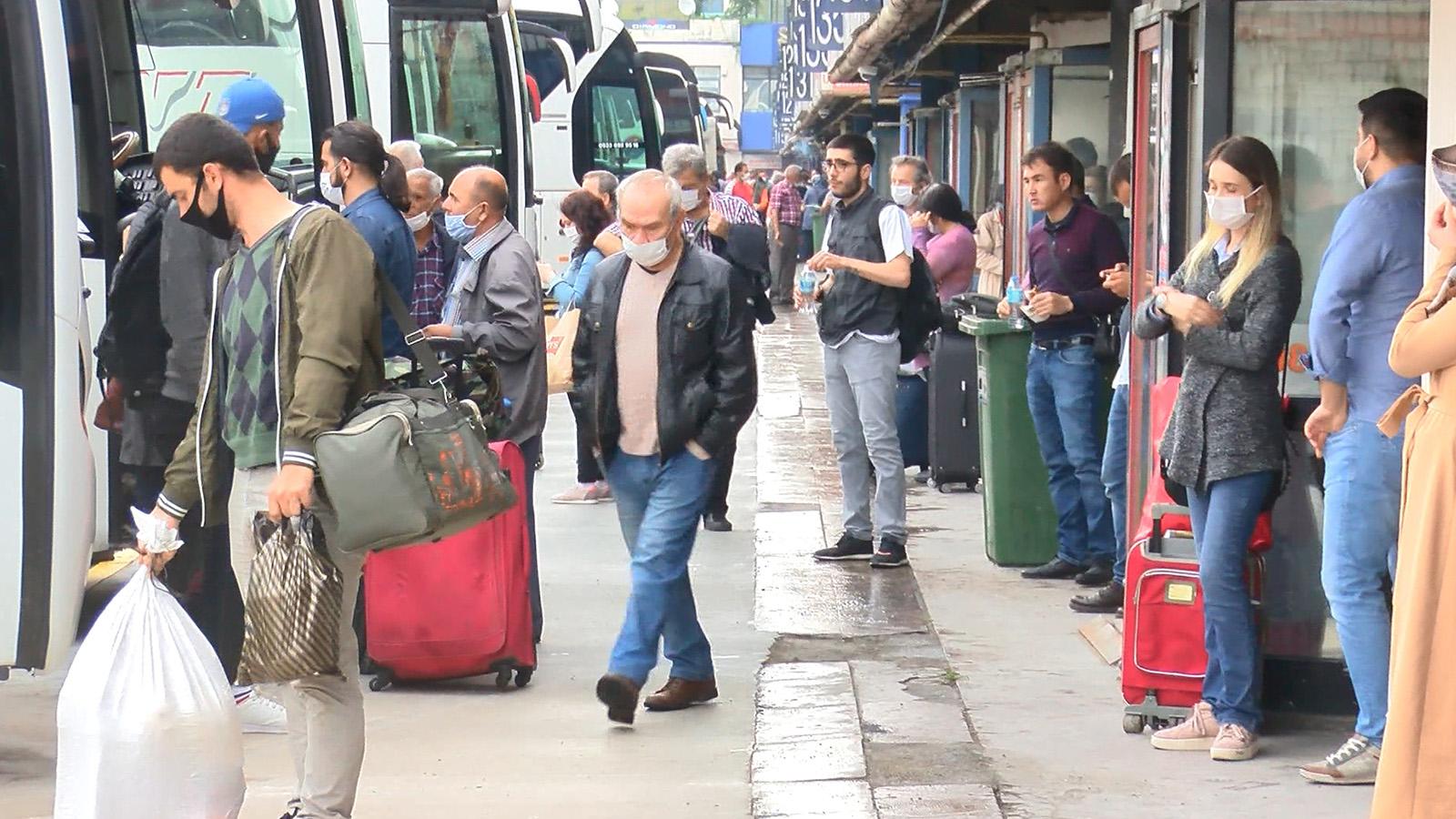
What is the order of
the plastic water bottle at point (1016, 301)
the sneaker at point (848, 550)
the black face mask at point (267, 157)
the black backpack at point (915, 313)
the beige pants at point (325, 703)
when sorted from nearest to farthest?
the beige pants at point (325, 703), the black face mask at point (267, 157), the plastic water bottle at point (1016, 301), the black backpack at point (915, 313), the sneaker at point (848, 550)

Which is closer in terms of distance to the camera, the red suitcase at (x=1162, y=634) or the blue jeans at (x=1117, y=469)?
the red suitcase at (x=1162, y=634)

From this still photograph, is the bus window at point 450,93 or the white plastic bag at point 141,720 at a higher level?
the bus window at point 450,93

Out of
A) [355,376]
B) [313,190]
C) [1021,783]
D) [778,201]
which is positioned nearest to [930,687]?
[1021,783]

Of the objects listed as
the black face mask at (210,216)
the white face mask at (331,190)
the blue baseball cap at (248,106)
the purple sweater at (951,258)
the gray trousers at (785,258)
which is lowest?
the gray trousers at (785,258)

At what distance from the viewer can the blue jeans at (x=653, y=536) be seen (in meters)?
6.22

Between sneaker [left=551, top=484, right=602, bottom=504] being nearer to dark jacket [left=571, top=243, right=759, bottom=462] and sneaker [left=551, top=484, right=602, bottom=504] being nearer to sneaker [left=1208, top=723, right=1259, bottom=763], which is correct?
dark jacket [left=571, top=243, right=759, bottom=462]

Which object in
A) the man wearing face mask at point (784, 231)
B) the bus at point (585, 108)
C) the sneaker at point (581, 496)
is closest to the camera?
the sneaker at point (581, 496)

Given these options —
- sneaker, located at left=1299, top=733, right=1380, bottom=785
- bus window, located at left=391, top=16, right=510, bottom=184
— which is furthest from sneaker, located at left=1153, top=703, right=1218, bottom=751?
bus window, located at left=391, top=16, right=510, bottom=184

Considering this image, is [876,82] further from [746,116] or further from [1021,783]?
[746,116]

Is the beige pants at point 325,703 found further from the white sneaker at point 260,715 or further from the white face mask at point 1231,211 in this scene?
the white face mask at point 1231,211

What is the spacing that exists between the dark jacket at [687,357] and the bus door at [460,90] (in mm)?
7533

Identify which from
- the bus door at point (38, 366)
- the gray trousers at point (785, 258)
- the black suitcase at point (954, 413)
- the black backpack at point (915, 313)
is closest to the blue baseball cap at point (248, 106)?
the bus door at point (38, 366)

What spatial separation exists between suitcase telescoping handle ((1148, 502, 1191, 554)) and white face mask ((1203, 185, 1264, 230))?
88 cm

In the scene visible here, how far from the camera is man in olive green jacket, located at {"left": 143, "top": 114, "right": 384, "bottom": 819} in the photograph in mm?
4570
